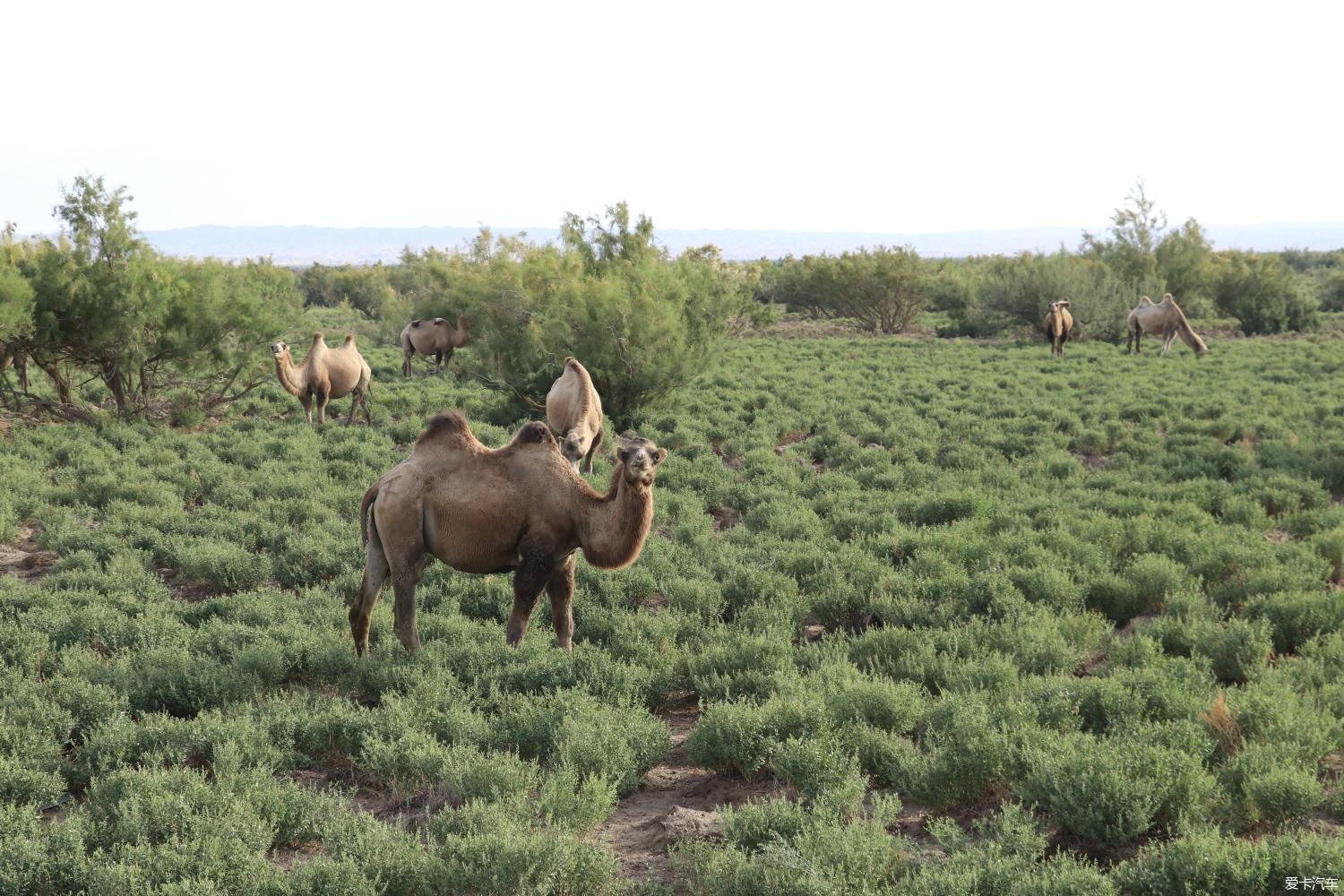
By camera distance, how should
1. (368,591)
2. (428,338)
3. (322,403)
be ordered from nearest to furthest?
(368,591) → (322,403) → (428,338)

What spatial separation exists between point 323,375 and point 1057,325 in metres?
20.1

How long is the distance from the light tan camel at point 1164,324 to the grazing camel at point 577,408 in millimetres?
19534

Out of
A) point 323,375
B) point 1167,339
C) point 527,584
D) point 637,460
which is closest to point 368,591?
point 527,584

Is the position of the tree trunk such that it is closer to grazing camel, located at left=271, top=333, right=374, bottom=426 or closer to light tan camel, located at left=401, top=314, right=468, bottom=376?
grazing camel, located at left=271, top=333, right=374, bottom=426

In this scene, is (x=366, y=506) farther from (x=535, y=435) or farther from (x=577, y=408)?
(x=577, y=408)

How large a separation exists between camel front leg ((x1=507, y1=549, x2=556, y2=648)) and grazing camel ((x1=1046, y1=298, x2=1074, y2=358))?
74.9ft

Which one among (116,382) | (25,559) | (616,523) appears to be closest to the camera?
(616,523)

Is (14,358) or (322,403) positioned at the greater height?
(14,358)

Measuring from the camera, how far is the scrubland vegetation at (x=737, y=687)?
152 inches

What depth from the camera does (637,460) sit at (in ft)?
18.2

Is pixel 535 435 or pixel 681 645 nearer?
pixel 535 435

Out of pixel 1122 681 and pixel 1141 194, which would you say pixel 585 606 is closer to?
pixel 1122 681

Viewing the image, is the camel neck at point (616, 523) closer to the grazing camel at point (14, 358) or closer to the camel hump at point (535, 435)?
the camel hump at point (535, 435)

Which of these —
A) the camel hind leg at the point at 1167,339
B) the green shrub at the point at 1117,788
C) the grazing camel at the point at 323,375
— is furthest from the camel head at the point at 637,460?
the camel hind leg at the point at 1167,339
